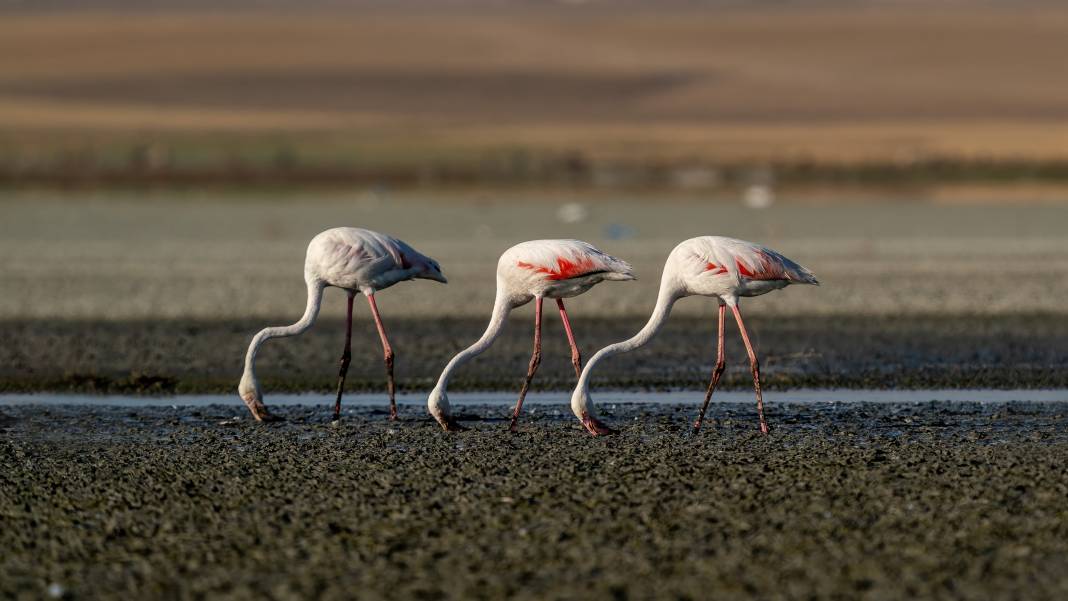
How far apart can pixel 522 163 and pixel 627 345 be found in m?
56.7

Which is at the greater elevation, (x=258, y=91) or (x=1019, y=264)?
(x=258, y=91)

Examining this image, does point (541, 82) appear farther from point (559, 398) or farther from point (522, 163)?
point (559, 398)

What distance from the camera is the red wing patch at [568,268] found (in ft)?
41.5

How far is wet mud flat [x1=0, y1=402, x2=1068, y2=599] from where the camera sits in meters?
8.44

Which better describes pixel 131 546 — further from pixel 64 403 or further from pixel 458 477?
pixel 64 403

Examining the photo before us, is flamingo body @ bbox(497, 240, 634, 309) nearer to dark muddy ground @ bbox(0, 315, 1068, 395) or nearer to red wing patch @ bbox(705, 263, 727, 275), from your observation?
red wing patch @ bbox(705, 263, 727, 275)

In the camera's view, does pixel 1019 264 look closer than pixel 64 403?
No

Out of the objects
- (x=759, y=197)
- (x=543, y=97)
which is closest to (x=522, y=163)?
(x=759, y=197)

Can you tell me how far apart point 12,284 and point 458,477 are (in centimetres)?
1633

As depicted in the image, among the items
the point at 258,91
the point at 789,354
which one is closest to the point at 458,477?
the point at 789,354

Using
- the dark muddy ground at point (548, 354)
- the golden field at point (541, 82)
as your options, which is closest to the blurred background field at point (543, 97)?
the golden field at point (541, 82)

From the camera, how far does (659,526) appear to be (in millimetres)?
9469

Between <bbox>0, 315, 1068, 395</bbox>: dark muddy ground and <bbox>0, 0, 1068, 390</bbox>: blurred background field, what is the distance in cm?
10

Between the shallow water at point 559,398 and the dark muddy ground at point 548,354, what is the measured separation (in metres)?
0.35
